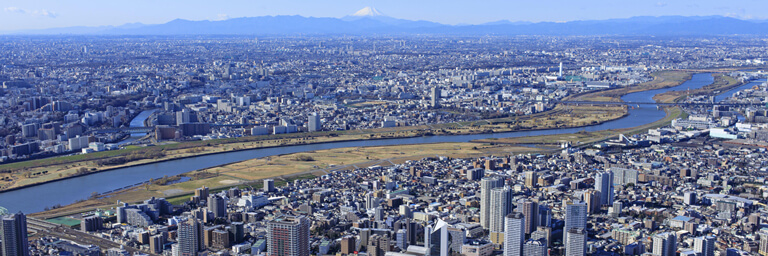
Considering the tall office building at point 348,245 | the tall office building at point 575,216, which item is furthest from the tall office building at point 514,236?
the tall office building at point 348,245

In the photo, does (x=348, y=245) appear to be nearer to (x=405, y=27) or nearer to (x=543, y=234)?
(x=543, y=234)

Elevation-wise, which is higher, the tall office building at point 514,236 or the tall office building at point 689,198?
the tall office building at point 514,236

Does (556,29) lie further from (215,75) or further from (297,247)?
(297,247)

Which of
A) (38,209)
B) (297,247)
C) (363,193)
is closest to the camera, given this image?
(297,247)

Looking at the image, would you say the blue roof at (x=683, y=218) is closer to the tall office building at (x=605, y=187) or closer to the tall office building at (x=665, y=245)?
the tall office building at (x=605, y=187)

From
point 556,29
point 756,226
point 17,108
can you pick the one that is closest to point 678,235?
point 756,226

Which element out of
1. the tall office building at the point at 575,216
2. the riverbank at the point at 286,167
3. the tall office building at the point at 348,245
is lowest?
the riverbank at the point at 286,167

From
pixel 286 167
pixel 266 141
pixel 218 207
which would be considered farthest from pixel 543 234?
pixel 266 141
